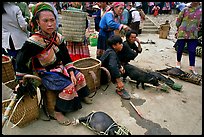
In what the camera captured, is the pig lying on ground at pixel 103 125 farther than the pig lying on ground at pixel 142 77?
No

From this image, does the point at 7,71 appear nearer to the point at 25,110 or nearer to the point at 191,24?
the point at 25,110

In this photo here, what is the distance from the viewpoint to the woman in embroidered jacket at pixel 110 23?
3578 millimetres

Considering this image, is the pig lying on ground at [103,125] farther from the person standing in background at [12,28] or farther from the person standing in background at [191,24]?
the person standing in background at [191,24]

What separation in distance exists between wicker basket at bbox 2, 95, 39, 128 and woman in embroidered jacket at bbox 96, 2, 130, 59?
6.43 feet

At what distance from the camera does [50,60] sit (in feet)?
8.14

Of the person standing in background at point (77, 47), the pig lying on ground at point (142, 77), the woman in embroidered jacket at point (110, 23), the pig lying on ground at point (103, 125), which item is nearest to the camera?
the pig lying on ground at point (103, 125)

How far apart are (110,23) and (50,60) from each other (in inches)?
61.4

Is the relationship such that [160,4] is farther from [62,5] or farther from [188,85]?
[188,85]

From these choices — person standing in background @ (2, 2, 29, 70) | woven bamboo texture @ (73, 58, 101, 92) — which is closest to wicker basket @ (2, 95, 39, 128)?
woven bamboo texture @ (73, 58, 101, 92)

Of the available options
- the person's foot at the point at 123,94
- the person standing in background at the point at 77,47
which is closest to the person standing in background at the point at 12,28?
the person standing in background at the point at 77,47

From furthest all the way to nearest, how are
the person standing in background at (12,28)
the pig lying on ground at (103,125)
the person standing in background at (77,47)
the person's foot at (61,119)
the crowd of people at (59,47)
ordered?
the person standing in background at (77,47) → the person standing in background at (12,28) → the person's foot at (61,119) → the crowd of people at (59,47) → the pig lying on ground at (103,125)

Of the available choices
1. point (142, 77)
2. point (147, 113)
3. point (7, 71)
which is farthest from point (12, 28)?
point (147, 113)

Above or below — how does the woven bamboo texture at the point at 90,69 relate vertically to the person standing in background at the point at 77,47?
below

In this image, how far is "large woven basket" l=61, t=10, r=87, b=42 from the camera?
141 inches
